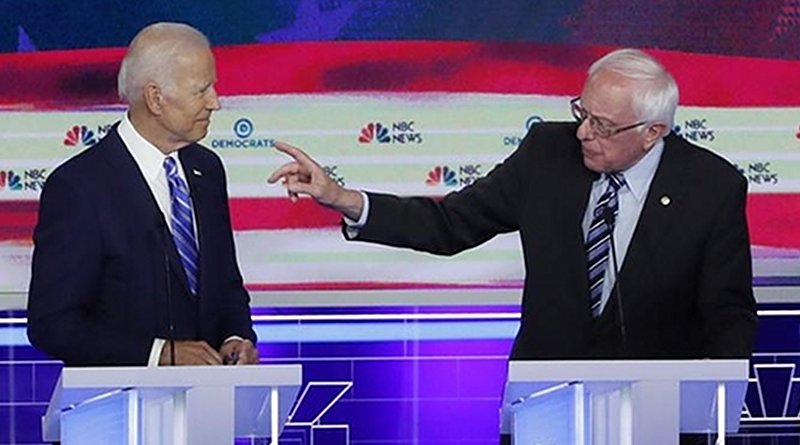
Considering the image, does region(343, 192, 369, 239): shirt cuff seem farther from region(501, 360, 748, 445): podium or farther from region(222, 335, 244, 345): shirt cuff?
region(501, 360, 748, 445): podium

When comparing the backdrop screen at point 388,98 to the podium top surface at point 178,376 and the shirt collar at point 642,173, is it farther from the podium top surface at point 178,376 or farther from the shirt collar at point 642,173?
the podium top surface at point 178,376

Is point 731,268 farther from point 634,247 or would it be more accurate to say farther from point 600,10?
point 600,10

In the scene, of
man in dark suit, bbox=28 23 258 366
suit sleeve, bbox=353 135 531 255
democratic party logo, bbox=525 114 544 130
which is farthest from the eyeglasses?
democratic party logo, bbox=525 114 544 130

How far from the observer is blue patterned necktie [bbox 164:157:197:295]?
15.6 feet

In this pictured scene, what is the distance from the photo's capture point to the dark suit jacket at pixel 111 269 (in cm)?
456

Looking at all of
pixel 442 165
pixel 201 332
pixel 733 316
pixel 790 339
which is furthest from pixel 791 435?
pixel 201 332

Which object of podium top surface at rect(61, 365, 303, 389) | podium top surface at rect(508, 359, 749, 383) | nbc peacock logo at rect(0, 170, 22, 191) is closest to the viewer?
podium top surface at rect(61, 365, 303, 389)

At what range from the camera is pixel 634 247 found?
15.8ft

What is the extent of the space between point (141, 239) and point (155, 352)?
0.29 metres

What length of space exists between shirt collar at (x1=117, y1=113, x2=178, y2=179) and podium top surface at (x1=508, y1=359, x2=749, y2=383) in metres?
1.34

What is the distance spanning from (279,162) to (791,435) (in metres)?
1.97

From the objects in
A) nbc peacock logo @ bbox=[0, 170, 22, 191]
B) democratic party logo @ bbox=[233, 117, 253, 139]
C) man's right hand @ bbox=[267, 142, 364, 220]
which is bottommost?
man's right hand @ bbox=[267, 142, 364, 220]

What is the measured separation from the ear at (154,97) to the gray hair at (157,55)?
0.03 feet

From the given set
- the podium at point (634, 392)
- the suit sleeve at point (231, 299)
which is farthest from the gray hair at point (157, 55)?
the podium at point (634, 392)
